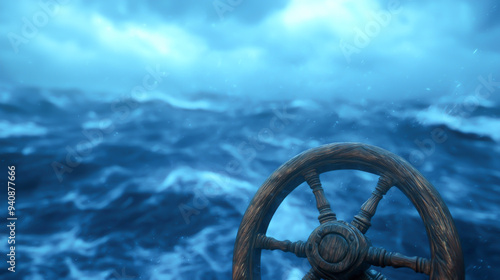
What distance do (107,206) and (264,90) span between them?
132 centimetres

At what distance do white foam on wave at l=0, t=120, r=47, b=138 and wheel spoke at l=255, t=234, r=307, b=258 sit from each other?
2.14 meters

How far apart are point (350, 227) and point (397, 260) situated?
145mm

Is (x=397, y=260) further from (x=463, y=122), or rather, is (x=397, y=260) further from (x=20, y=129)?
(x=20, y=129)

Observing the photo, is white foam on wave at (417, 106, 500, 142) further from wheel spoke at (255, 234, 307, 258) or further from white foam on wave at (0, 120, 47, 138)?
white foam on wave at (0, 120, 47, 138)

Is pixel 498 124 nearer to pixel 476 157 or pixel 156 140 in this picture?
pixel 476 157

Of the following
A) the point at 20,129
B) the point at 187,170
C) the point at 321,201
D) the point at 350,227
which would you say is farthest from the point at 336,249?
the point at 20,129

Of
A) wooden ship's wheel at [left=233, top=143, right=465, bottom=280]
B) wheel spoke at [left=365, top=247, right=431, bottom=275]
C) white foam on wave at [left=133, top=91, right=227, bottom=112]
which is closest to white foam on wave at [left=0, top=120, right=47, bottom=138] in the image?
white foam on wave at [left=133, top=91, right=227, bottom=112]

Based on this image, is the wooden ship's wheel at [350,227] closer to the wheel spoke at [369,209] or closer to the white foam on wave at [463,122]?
the wheel spoke at [369,209]

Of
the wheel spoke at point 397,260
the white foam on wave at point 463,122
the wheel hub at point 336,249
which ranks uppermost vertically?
the white foam on wave at point 463,122

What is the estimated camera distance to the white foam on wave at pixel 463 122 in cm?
220

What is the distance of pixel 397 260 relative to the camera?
42.5 inches

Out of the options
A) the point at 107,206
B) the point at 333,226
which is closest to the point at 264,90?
the point at 107,206

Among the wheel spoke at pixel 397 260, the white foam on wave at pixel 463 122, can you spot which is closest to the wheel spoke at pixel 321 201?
the wheel spoke at pixel 397 260

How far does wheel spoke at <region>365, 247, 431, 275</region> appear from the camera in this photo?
105cm
